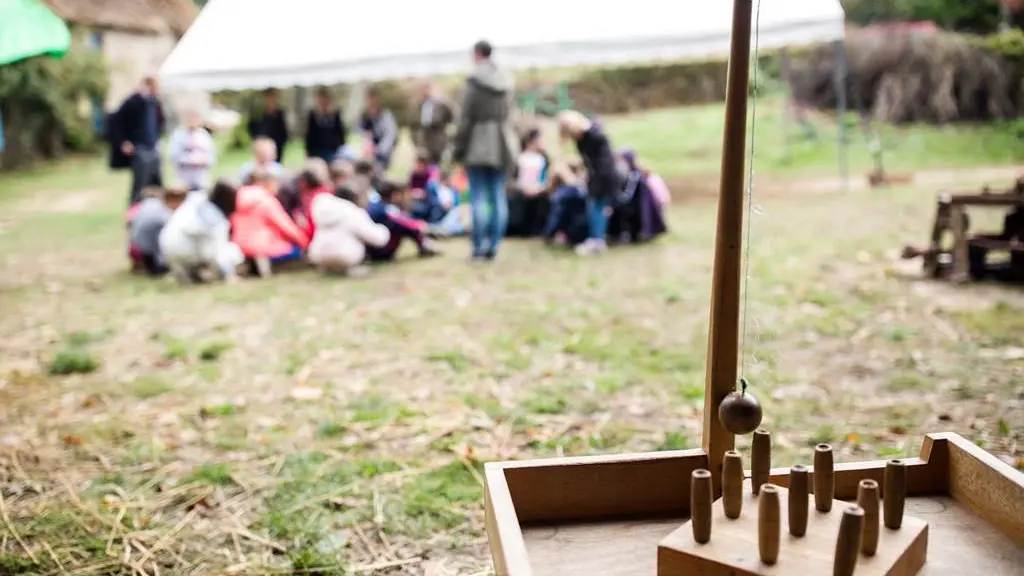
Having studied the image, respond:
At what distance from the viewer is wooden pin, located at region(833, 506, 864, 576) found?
1.41m

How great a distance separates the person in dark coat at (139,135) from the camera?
9906mm

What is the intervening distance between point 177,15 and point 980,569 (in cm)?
2099

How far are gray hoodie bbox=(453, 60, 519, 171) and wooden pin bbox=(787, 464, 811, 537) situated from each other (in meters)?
6.79

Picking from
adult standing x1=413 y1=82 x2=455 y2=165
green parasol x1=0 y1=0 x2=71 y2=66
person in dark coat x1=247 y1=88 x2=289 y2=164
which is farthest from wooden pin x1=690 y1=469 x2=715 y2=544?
person in dark coat x1=247 y1=88 x2=289 y2=164

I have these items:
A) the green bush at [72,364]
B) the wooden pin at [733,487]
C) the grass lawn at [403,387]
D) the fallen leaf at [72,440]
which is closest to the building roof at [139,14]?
the grass lawn at [403,387]

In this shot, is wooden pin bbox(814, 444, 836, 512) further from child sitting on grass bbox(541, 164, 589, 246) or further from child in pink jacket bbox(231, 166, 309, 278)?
child sitting on grass bbox(541, 164, 589, 246)

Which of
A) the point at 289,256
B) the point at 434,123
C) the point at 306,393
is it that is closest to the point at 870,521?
the point at 306,393

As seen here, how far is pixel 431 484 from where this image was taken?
3695mm

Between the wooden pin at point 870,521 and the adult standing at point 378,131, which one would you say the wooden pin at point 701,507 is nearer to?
the wooden pin at point 870,521

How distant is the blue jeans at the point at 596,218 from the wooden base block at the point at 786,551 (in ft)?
23.9

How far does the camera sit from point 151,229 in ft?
27.0

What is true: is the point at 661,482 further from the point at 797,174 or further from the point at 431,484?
the point at 797,174

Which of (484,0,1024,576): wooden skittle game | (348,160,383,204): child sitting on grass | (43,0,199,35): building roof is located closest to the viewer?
(484,0,1024,576): wooden skittle game

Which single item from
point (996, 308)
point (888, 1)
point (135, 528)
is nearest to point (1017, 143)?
point (888, 1)
